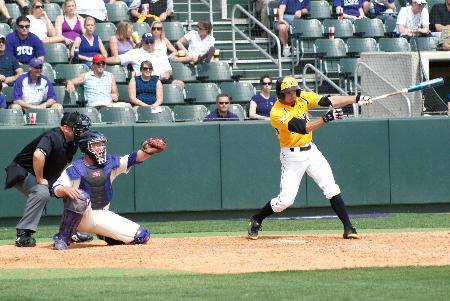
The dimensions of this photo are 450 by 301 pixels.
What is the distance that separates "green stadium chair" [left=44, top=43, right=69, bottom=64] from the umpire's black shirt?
5.13 meters

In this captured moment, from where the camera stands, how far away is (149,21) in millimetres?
19203

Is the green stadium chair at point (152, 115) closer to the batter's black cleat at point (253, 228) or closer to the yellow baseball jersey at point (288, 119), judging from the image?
the batter's black cleat at point (253, 228)

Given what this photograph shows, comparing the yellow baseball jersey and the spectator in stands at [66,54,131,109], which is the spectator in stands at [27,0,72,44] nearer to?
the spectator in stands at [66,54,131,109]

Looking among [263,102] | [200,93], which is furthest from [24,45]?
[263,102]

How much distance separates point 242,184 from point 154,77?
2.17m

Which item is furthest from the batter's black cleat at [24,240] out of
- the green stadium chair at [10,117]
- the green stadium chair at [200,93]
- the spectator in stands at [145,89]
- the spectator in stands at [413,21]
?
the spectator in stands at [413,21]

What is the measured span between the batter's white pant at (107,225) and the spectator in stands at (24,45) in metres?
5.60

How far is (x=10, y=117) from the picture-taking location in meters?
15.8

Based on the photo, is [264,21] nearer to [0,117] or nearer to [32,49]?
[32,49]

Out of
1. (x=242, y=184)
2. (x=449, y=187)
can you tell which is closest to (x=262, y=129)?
(x=242, y=184)

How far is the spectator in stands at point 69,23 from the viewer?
58.3 feet

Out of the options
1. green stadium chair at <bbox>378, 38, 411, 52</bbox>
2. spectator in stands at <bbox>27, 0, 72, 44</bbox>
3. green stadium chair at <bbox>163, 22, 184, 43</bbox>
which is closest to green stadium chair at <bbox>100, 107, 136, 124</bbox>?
spectator in stands at <bbox>27, 0, 72, 44</bbox>

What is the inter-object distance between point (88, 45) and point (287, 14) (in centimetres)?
435

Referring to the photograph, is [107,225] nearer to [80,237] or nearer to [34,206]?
[34,206]
